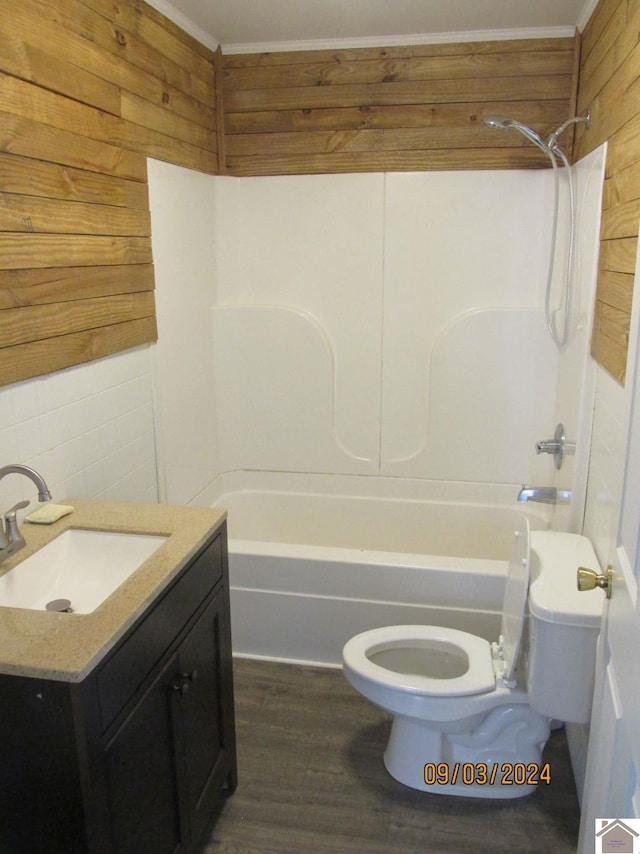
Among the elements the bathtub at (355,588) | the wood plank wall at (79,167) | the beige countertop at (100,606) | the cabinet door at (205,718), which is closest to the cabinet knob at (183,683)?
the cabinet door at (205,718)

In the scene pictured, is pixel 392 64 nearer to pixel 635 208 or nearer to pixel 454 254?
pixel 454 254

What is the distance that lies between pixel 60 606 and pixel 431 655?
1220 mm

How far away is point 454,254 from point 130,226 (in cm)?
145

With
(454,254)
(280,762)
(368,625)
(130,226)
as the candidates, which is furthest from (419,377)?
(280,762)

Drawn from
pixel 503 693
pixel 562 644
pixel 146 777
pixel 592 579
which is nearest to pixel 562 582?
pixel 562 644

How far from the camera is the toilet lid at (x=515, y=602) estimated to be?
1.90 metres

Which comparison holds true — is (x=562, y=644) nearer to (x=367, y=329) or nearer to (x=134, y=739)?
(x=134, y=739)

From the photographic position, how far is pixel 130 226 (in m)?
2.36

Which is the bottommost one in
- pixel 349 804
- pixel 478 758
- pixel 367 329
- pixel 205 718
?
pixel 349 804

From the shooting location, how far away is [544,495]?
8.04ft

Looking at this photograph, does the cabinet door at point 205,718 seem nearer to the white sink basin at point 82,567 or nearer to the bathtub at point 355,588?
the white sink basin at point 82,567

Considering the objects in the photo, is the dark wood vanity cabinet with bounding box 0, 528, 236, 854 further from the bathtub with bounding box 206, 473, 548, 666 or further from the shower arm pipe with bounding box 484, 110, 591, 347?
the shower arm pipe with bounding box 484, 110, 591, 347

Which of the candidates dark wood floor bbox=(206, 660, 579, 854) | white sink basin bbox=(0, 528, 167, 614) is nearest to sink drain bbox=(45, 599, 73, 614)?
white sink basin bbox=(0, 528, 167, 614)
